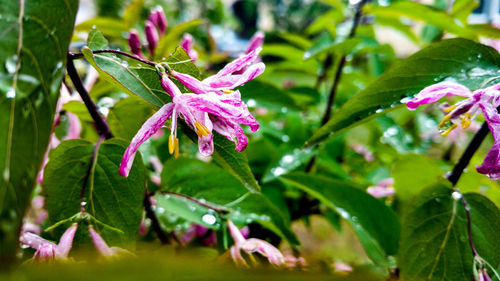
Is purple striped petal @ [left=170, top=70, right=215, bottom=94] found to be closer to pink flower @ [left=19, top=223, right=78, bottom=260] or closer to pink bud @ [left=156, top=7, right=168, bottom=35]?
pink flower @ [left=19, top=223, right=78, bottom=260]

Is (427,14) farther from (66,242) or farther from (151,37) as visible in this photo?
(66,242)

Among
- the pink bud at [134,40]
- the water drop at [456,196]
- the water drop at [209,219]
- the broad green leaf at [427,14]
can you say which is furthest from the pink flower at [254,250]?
the broad green leaf at [427,14]

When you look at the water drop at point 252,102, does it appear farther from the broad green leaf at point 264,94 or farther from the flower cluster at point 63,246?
the flower cluster at point 63,246

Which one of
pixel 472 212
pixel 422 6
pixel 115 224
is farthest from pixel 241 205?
pixel 422 6

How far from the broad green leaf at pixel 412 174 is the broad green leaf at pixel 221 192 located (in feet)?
0.75

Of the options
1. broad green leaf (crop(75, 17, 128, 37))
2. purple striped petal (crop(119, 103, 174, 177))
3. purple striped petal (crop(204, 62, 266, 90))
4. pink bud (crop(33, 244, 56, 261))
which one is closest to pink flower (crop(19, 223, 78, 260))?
pink bud (crop(33, 244, 56, 261))

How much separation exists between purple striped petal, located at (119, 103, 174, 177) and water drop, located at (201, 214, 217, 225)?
0.19 m

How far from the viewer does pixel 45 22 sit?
0.28 meters

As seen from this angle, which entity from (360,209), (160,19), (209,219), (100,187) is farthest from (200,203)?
(160,19)

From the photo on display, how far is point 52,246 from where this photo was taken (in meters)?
0.40

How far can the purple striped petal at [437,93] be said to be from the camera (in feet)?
1.28

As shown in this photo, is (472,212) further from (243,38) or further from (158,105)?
(243,38)

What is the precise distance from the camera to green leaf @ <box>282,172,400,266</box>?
22.9 inches

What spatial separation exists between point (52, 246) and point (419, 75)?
461mm
